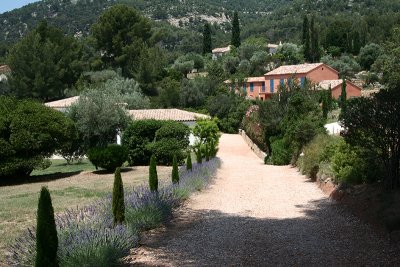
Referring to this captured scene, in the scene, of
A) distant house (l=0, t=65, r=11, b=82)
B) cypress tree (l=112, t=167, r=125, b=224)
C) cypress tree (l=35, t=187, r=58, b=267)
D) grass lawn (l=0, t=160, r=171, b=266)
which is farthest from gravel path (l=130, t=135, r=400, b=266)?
distant house (l=0, t=65, r=11, b=82)

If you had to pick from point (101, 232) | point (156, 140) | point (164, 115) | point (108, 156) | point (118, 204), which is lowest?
point (101, 232)

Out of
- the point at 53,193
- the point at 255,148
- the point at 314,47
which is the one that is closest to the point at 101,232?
the point at 53,193

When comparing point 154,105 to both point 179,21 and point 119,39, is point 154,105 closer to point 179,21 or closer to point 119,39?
point 119,39

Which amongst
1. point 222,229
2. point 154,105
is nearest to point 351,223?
point 222,229

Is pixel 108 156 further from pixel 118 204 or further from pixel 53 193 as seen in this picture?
pixel 118 204

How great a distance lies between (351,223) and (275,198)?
3911 mm

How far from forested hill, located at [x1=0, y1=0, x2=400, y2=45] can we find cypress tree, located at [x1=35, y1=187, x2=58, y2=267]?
3636 inches

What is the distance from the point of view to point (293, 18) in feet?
427

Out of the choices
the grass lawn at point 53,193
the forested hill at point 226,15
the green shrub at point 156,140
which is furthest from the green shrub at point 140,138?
the forested hill at point 226,15

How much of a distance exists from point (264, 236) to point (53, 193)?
951 centimetres

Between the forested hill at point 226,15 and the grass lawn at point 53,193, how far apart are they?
80.2 meters

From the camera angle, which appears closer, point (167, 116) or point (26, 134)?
point (26, 134)

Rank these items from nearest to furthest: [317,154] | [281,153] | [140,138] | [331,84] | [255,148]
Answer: [317,154] → [140,138] → [281,153] → [255,148] → [331,84]

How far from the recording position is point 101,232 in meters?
7.27
